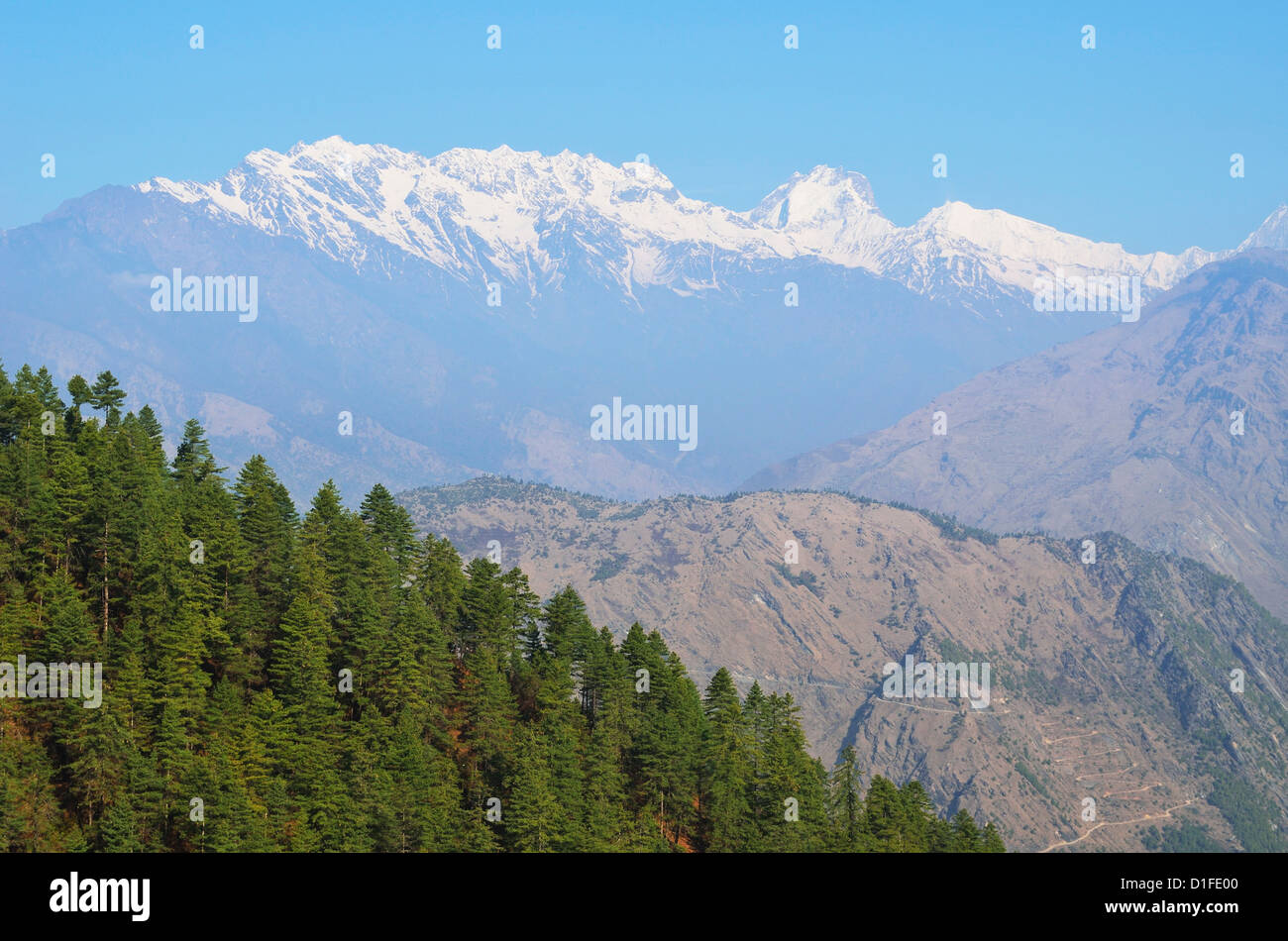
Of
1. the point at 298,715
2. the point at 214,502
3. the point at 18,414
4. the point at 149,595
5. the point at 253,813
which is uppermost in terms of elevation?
the point at 18,414

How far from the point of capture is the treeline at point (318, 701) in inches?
3423

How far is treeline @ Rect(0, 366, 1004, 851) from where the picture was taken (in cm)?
8694

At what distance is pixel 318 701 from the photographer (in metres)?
101

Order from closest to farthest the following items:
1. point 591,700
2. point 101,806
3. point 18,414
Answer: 1. point 101,806
2. point 18,414
3. point 591,700
